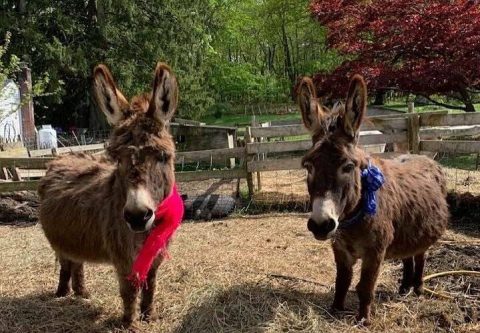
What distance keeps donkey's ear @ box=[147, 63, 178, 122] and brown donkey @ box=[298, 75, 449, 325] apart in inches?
36.8

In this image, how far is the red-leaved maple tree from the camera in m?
9.91

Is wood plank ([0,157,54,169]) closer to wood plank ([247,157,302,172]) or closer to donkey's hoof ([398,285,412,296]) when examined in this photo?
wood plank ([247,157,302,172])

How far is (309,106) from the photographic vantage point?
11.9 ft

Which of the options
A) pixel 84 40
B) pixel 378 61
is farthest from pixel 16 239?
pixel 84 40

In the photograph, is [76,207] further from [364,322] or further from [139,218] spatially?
[364,322]

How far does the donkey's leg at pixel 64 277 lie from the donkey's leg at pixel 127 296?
1135 mm

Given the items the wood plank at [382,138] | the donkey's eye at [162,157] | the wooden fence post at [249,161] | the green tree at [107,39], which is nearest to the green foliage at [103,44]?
the green tree at [107,39]

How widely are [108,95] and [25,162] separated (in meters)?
6.51

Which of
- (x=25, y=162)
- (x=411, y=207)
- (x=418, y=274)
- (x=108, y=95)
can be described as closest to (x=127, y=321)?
(x=108, y=95)

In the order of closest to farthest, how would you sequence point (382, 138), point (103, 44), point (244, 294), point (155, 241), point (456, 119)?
1. point (155, 241)
2. point (244, 294)
3. point (456, 119)
4. point (382, 138)
5. point (103, 44)

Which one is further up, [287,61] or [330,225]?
[287,61]

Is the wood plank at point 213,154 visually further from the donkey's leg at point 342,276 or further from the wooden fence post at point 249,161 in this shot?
the donkey's leg at point 342,276

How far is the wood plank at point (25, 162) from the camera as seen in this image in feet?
29.4

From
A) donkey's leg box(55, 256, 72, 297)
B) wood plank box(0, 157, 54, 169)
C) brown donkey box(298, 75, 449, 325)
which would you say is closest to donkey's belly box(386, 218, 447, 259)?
brown donkey box(298, 75, 449, 325)
